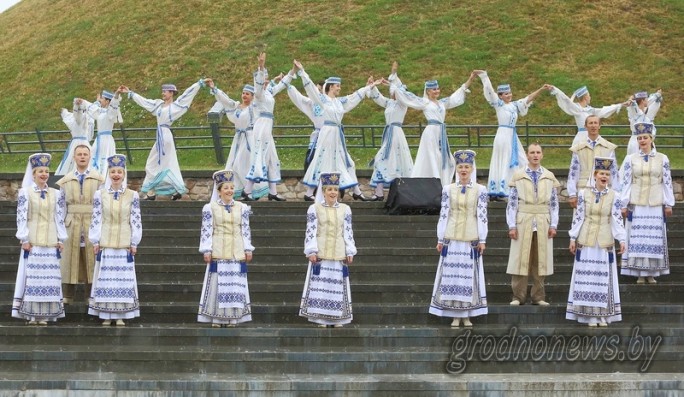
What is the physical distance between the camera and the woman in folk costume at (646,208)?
15.6 metres

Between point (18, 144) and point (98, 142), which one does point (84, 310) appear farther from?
point (18, 144)

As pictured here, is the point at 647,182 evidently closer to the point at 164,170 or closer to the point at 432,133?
the point at 432,133

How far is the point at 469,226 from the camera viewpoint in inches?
572

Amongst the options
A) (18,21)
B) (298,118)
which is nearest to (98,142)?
(298,118)

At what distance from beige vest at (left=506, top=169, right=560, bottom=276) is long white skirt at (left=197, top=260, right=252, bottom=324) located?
9.65 ft

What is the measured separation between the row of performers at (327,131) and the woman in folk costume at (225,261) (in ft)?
14.7

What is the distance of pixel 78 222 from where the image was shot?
15195 mm

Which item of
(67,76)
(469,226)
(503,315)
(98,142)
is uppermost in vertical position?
(67,76)

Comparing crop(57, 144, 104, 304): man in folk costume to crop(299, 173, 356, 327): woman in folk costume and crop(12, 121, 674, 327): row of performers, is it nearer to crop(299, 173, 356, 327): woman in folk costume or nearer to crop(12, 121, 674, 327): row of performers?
crop(12, 121, 674, 327): row of performers

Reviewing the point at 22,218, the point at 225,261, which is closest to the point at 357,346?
the point at 225,261

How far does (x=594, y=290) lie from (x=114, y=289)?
16.3 feet

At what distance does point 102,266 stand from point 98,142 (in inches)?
219

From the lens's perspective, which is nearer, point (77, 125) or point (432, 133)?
point (432, 133)

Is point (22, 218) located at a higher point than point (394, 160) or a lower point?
lower
